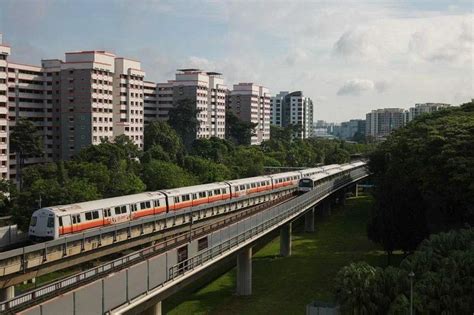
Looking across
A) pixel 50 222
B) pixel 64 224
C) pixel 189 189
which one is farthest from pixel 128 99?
pixel 50 222

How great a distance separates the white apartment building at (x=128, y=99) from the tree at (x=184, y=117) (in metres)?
12.8

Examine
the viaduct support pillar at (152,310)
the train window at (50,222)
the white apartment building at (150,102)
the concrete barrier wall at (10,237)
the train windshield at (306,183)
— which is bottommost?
the viaduct support pillar at (152,310)

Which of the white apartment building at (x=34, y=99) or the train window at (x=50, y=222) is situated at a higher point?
the white apartment building at (x=34, y=99)

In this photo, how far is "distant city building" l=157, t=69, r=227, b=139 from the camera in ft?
419

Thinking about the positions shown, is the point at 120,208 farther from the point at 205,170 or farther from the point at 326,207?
the point at 326,207

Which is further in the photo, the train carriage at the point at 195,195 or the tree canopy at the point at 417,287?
the train carriage at the point at 195,195

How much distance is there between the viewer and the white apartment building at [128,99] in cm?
9969

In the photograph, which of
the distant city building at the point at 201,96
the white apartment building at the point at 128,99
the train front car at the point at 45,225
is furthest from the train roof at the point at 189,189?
the distant city building at the point at 201,96

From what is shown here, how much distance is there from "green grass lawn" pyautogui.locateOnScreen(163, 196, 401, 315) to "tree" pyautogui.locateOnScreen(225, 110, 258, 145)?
77.8 metres

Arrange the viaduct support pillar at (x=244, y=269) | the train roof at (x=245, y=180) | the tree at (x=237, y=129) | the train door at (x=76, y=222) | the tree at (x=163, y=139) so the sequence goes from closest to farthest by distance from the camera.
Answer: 1. the train door at (x=76, y=222)
2. the viaduct support pillar at (x=244, y=269)
3. the train roof at (x=245, y=180)
4. the tree at (x=163, y=139)
5. the tree at (x=237, y=129)

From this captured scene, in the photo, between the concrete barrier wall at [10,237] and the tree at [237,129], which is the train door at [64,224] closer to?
the concrete barrier wall at [10,237]

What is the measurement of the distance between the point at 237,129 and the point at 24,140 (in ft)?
228

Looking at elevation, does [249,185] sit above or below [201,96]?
below

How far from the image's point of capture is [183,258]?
88.9 feet
